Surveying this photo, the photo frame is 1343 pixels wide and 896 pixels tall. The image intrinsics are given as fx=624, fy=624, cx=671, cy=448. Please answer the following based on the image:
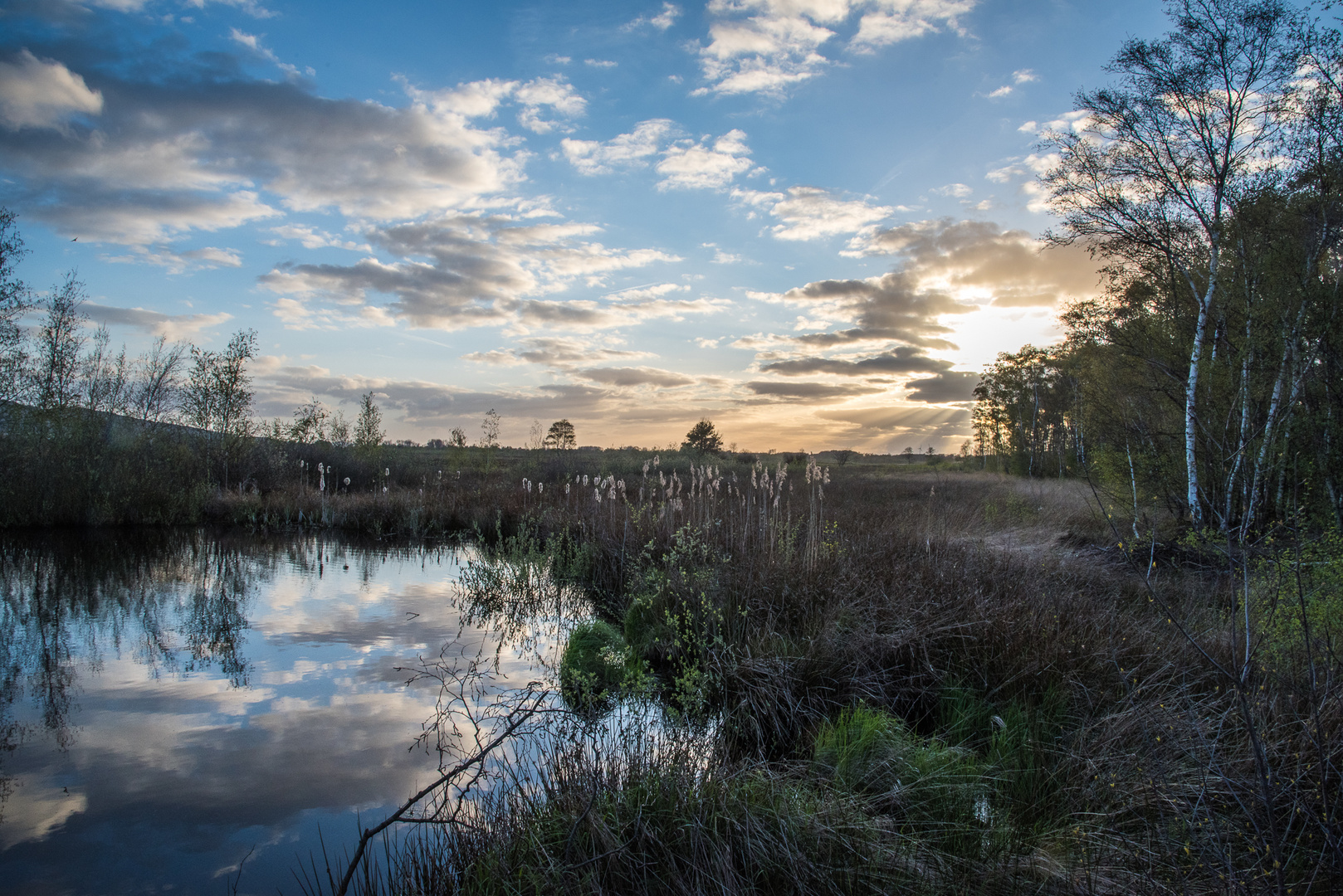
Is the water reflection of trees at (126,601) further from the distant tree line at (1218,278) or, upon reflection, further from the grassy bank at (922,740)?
the distant tree line at (1218,278)

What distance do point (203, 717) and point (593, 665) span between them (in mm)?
3174

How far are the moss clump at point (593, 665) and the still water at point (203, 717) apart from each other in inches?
28.6

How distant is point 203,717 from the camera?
16.7 feet

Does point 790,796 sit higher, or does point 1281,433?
point 1281,433

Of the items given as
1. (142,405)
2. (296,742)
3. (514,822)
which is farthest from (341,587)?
(142,405)

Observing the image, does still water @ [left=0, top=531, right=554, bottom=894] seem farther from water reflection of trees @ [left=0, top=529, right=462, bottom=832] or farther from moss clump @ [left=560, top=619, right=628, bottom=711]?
moss clump @ [left=560, top=619, right=628, bottom=711]

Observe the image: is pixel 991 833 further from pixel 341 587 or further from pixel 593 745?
pixel 341 587

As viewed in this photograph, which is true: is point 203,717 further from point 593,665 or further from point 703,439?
point 703,439

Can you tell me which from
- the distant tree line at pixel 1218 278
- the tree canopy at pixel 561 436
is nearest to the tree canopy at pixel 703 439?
the tree canopy at pixel 561 436

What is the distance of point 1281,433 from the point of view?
10.7 meters

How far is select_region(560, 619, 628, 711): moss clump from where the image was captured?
5121 millimetres

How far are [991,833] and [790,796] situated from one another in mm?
935

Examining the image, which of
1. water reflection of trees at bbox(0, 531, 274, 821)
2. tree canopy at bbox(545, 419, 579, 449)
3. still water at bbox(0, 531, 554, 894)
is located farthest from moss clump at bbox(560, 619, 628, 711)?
tree canopy at bbox(545, 419, 579, 449)

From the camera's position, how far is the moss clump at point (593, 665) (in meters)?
5.12
